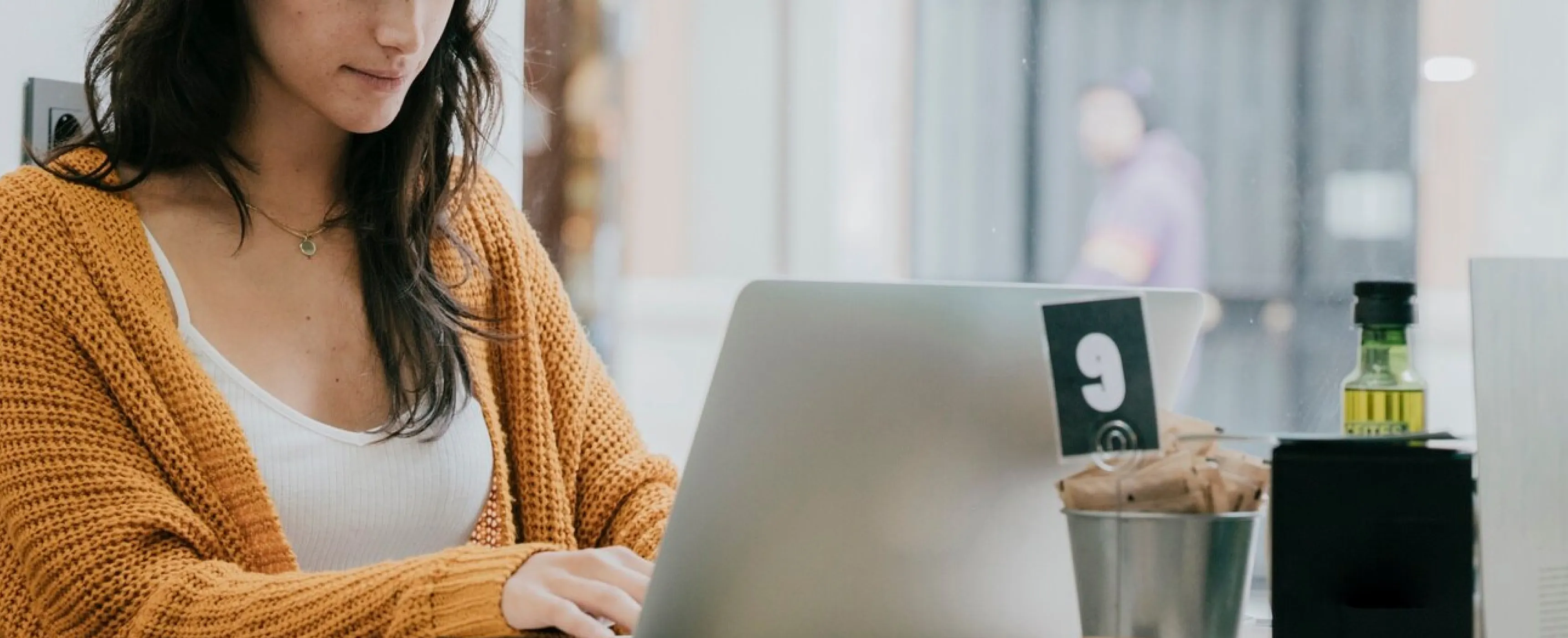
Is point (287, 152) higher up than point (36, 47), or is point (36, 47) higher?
point (36, 47)

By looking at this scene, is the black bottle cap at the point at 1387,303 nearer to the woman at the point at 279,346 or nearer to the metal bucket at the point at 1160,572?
the metal bucket at the point at 1160,572

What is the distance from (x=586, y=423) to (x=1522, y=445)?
31.7 inches

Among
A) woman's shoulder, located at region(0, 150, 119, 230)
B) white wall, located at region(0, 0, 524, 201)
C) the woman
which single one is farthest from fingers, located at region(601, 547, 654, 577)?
white wall, located at region(0, 0, 524, 201)

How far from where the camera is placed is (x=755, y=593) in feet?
2.60

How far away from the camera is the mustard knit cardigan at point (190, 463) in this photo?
868 millimetres

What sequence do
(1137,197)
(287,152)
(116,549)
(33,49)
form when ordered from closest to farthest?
1. (116,549)
2. (287,152)
3. (33,49)
4. (1137,197)

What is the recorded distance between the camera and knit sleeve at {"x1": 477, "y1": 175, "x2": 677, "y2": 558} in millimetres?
1236

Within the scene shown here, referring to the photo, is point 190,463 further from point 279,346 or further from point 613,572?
point 613,572

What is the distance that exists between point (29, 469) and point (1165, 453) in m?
0.76

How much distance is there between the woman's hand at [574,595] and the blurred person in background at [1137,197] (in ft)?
4.07

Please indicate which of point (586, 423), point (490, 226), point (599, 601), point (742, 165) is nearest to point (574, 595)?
point (599, 601)

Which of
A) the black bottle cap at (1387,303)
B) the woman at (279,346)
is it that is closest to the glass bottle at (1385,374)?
the black bottle cap at (1387,303)

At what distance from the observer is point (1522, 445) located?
780mm

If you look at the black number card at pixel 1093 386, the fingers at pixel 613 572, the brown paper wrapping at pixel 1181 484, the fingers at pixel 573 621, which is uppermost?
the black number card at pixel 1093 386
